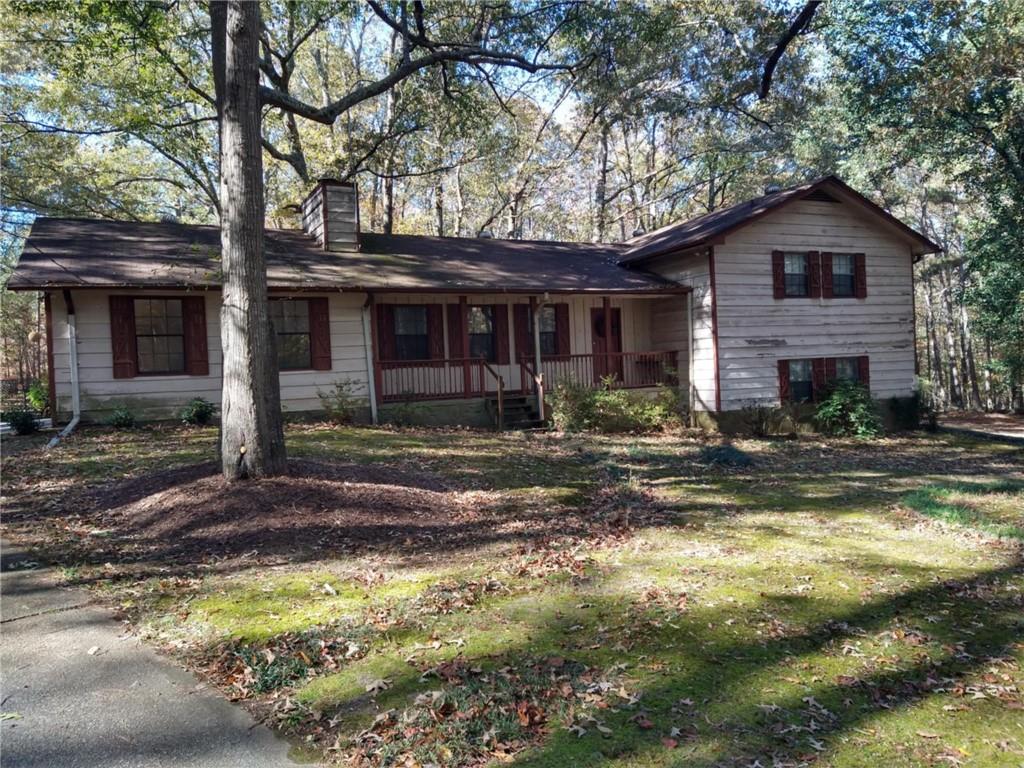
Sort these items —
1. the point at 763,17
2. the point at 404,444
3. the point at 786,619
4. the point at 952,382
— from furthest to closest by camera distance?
1. the point at 952,382
2. the point at 763,17
3. the point at 404,444
4. the point at 786,619

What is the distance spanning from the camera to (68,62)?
49.3 feet

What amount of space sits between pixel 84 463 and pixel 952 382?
3417 cm

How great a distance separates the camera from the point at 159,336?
1335 centimetres

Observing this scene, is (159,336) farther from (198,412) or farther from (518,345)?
(518,345)

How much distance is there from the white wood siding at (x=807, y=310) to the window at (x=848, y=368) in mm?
209

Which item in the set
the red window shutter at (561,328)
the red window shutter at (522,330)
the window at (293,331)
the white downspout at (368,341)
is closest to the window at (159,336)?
the window at (293,331)

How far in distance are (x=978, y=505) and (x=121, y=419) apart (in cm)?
1365

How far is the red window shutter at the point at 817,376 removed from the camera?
54.5 ft

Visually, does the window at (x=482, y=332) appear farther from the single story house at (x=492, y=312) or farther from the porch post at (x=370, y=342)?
the porch post at (x=370, y=342)

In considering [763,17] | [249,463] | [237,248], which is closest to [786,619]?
[249,463]

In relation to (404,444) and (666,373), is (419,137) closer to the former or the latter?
(666,373)

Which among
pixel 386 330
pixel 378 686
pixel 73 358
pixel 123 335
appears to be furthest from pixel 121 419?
pixel 378 686

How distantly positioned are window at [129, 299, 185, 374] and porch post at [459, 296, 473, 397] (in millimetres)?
5879

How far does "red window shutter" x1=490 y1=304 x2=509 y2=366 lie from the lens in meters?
16.8
